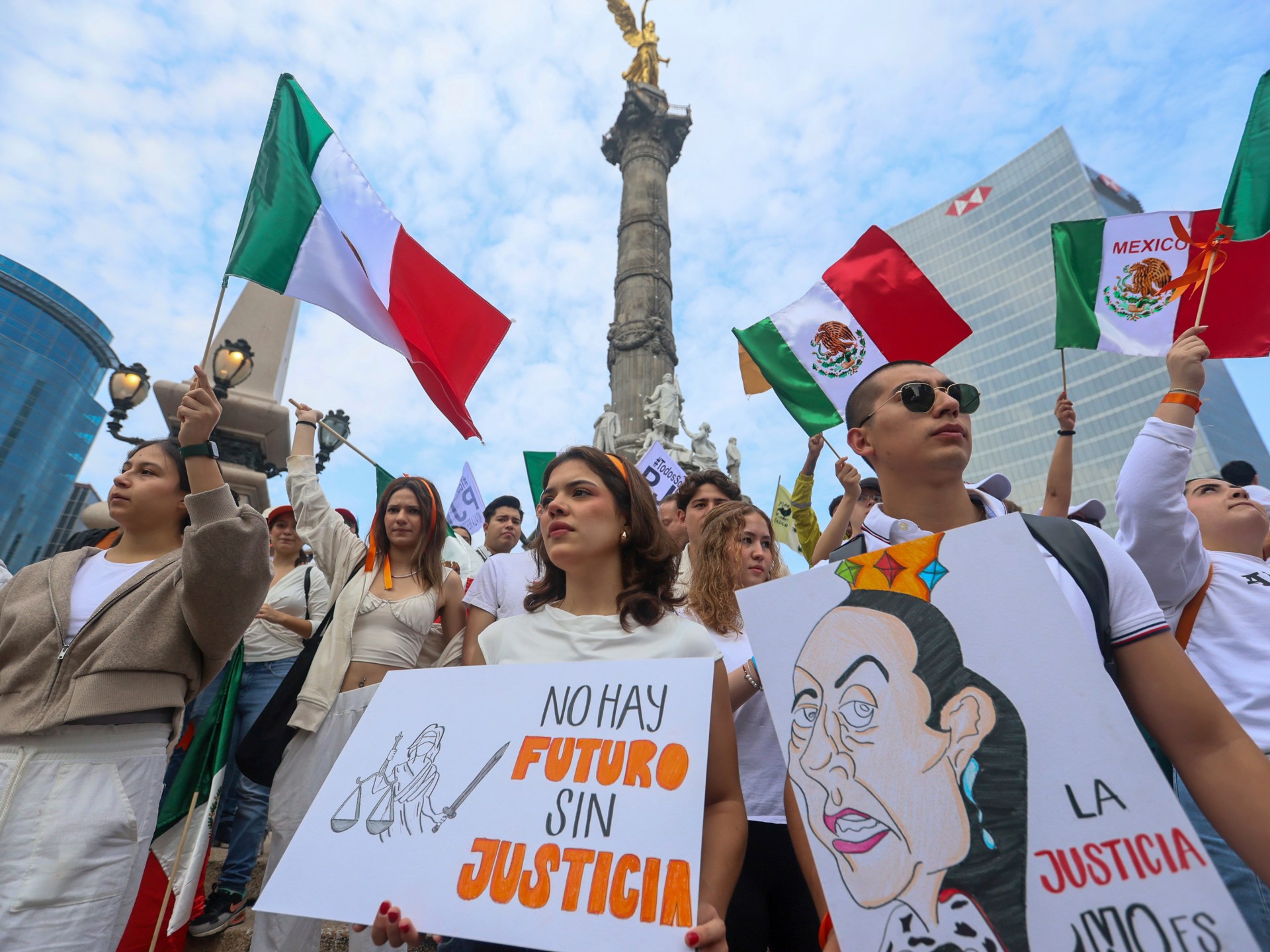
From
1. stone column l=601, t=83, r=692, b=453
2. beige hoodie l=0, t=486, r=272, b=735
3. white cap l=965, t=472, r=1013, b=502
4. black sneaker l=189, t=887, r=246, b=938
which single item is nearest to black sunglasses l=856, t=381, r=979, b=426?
white cap l=965, t=472, r=1013, b=502

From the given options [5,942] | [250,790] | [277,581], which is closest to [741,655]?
[5,942]

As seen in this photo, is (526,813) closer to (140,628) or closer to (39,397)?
(140,628)

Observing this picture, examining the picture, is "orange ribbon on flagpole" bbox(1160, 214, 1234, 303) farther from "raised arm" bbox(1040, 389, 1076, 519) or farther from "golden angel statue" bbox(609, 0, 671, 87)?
"golden angel statue" bbox(609, 0, 671, 87)

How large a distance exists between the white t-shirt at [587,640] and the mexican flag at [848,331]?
3.02 m

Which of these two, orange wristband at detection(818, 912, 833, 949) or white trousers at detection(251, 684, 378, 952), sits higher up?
white trousers at detection(251, 684, 378, 952)

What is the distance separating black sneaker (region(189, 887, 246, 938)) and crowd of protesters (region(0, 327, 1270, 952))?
26mm

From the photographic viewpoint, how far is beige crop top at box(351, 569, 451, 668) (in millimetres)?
2951

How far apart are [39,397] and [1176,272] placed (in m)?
66.9

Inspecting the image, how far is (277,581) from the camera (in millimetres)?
4344

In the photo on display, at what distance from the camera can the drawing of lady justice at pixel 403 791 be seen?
4.75 feet

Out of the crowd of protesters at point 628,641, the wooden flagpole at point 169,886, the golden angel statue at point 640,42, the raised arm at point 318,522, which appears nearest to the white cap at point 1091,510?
the crowd of protesters at point 628,641

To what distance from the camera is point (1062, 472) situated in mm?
3172

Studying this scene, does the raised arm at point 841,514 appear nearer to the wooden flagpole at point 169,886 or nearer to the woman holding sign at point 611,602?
the woman holding sign at point 611,602

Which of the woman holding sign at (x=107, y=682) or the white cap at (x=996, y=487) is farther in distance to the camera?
the white cap at (x=996, y=487)
